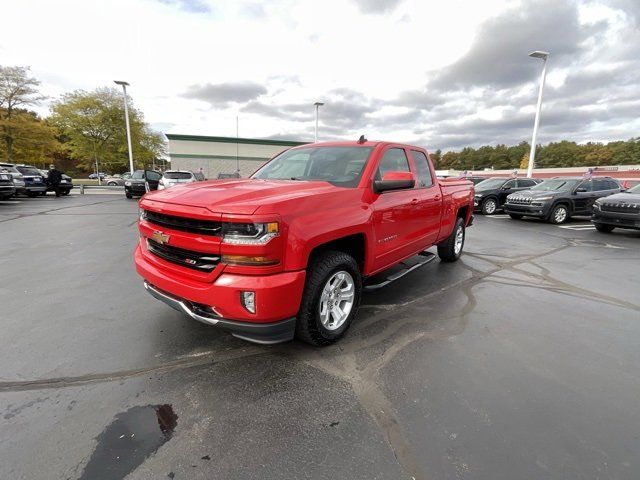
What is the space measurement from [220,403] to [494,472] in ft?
5.73

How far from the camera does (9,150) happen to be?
3034 centimetres

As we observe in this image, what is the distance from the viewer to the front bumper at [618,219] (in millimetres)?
9297

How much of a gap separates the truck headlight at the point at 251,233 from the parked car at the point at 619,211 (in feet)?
36.5

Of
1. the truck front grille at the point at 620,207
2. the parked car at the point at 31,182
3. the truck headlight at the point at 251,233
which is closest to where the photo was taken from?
the truck headlight at the point at 251,233

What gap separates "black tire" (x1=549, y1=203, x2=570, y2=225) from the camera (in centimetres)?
1228

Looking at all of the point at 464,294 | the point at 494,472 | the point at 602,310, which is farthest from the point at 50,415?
the point at 602,310

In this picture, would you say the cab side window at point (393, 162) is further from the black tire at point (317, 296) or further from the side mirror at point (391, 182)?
the black tire at point (317, 296)

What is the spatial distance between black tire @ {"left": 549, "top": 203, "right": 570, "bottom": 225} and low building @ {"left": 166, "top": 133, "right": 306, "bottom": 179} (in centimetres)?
2559

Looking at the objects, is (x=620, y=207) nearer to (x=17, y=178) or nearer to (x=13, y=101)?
(x=17, y=178)

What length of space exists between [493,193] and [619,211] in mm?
5696

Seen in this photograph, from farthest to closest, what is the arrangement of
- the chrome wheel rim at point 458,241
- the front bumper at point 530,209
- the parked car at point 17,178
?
the parked car at point 17,178 → the front bumper at point 530,209 → the chrome wheel rim at point 458,241

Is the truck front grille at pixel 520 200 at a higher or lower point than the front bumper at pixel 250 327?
higher

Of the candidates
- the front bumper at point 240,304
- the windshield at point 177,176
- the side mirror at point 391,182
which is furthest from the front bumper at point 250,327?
the windshield at point 177,176

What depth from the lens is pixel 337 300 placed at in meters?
3.28
